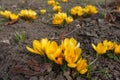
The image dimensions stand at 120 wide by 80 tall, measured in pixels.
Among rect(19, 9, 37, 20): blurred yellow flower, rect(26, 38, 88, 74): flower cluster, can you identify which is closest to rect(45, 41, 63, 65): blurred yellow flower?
rect(26, 38, 88, 74): flower cluster

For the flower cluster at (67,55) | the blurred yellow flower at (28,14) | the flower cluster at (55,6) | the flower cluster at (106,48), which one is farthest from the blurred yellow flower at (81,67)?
the flower cluster at (55,6)

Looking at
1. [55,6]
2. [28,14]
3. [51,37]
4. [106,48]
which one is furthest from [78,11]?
[106,48]

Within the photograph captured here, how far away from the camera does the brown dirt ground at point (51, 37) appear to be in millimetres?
2285

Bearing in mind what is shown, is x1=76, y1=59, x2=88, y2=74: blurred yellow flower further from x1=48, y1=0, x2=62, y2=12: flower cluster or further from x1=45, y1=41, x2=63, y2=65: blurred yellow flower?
x1=48, y1=0, x2=62, y2=12: flower cluster

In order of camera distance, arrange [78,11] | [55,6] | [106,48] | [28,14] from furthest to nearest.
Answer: [55,6], [78,11], [28,14], [106,48]

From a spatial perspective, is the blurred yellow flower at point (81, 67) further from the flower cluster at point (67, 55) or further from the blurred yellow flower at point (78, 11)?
the blurred yellow flower at point (78, 11)

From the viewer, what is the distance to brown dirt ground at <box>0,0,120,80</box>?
229 cm

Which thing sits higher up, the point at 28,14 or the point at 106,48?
the point at 106,48

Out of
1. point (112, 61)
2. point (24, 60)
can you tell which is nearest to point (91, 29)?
point (112, 61)

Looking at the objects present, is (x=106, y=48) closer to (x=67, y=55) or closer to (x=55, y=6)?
(x=67, y=55)

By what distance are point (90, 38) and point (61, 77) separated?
0.87 m

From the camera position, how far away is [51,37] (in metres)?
3.16

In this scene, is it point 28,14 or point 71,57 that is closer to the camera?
point 71,57

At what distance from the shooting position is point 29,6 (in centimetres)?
534
